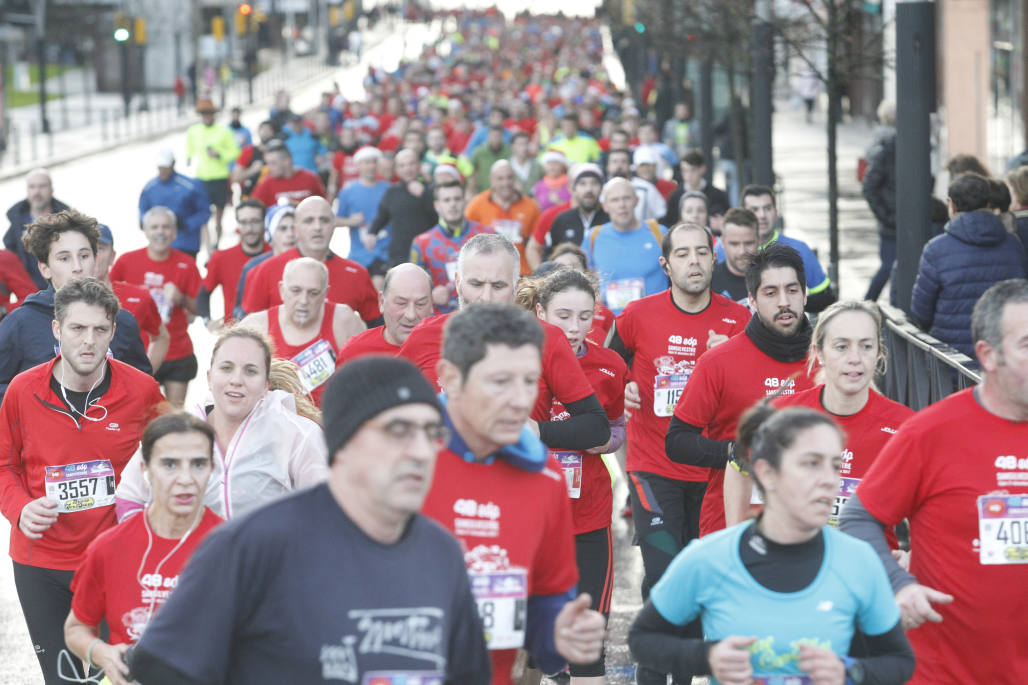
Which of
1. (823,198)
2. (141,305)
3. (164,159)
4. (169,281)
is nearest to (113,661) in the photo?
(141,305)

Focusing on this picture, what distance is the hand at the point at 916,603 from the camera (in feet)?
15.2

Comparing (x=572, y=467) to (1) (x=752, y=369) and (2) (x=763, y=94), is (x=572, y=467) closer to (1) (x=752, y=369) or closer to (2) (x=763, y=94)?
(1) (x=752, y=369)

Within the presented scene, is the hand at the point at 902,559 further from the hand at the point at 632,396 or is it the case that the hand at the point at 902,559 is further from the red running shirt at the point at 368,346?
the red running shirt at the point at 368,346

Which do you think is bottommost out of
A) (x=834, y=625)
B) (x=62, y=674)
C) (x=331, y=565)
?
(x=62, y=674)

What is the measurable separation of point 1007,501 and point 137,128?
174ft

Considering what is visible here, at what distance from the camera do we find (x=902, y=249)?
11.0m

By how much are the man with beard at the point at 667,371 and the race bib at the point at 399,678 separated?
4.08 m

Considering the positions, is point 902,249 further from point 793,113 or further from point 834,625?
point 793,113

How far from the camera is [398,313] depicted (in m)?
7.53

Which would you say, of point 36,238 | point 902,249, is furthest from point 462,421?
point 902,249

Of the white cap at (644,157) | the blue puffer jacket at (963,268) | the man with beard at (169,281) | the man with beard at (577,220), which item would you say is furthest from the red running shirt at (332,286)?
the white cap at (644,157)

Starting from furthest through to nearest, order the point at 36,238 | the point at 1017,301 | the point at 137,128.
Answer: the point at 137,128
the point at 36,238
the point at 1017,301

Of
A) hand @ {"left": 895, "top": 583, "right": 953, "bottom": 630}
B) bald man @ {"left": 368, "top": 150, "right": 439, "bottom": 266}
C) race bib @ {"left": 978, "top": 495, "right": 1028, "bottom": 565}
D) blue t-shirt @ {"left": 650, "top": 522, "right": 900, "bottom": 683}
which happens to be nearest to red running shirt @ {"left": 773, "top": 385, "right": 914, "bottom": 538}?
race bib @ {"left": 978, "top": 495, "right": 1028, "bottom": 565}

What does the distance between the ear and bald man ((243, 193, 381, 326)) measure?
6.08 meters
